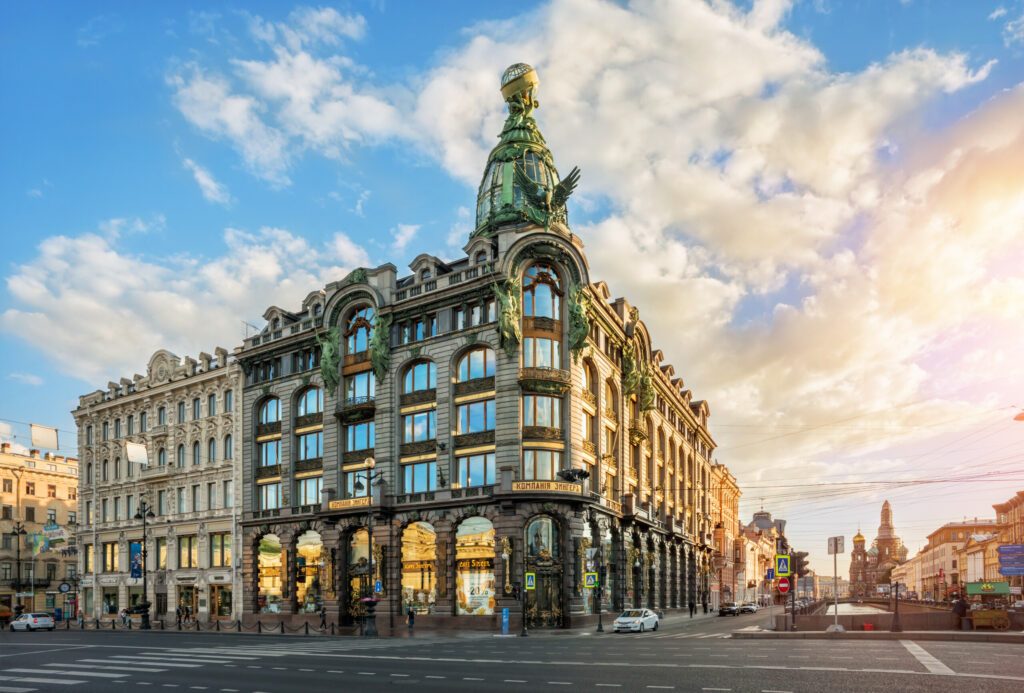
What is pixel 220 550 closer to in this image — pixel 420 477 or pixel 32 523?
pixel 420 477

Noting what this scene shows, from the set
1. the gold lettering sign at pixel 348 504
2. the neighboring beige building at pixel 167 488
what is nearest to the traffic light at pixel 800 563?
the gold lettering sign at pixel 348 504

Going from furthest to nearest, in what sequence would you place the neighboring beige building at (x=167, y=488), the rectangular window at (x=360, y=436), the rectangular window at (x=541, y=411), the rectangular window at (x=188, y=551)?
the rectangular window at (x=188, y=551), the neighboring beige building at (x=167, y=488), the rectangular window at (x=360, y=436), the rectangular window at (x=541, y=411)

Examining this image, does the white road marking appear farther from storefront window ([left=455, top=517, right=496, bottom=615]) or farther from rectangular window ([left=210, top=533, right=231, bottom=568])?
rectangular window ([left=210, top=533, right=231, bottom=568])

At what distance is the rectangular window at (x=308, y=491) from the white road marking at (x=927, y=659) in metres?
44.2

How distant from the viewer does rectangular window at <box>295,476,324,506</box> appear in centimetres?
6769

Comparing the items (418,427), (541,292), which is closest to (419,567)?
(418,427)

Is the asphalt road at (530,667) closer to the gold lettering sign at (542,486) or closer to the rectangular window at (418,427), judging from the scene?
the gold lettering sign at (542,486)

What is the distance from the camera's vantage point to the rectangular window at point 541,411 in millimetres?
56469

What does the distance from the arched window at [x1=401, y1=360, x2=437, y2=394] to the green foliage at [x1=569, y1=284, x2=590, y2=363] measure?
32.0 ft

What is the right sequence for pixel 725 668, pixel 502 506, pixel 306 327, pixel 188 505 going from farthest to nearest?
pixel 188 505 < pixel 306 327 < pixel 502 506 < pixel 725 668

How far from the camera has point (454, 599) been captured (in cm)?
5712

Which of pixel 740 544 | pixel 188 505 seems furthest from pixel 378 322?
pixel 740 544

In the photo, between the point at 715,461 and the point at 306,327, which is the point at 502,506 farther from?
the point at 715,461

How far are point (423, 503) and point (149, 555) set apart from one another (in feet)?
114
